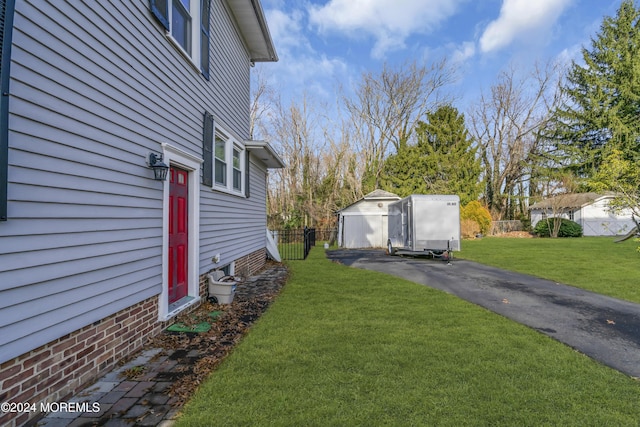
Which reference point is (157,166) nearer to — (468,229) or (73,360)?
(73,360)

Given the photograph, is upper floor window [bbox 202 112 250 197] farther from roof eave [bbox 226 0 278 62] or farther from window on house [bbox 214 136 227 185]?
roof eave [bbox 226 0 278 62]

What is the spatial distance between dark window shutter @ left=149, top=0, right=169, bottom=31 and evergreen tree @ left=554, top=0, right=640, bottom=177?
33.9m

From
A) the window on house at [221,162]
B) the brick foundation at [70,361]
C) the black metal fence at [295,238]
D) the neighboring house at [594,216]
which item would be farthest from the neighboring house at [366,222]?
the brick foundation at [70,361]

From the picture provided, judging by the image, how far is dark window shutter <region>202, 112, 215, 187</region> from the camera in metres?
6.01

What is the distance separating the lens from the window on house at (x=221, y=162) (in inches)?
275

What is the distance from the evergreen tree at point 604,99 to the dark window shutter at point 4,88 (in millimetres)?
35597

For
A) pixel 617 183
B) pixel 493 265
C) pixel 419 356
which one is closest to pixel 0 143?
pixel 419 356

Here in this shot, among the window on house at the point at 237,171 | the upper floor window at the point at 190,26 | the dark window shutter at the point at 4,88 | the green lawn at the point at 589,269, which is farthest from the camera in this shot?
the window on house at the point at 237,171

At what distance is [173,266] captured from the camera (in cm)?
514

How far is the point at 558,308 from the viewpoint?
603 centimetres

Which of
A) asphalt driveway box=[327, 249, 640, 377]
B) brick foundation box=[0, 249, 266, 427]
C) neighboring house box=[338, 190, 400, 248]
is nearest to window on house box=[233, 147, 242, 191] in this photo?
brick foundation box=[0, 249, 266, 427]

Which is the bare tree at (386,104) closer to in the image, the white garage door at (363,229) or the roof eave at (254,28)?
the white garage door at (363,229)

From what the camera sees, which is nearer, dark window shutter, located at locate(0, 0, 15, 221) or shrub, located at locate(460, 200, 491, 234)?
dark window shutter, located at locate(0, 0, 15, 221)

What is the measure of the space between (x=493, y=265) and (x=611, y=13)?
31695 mm
